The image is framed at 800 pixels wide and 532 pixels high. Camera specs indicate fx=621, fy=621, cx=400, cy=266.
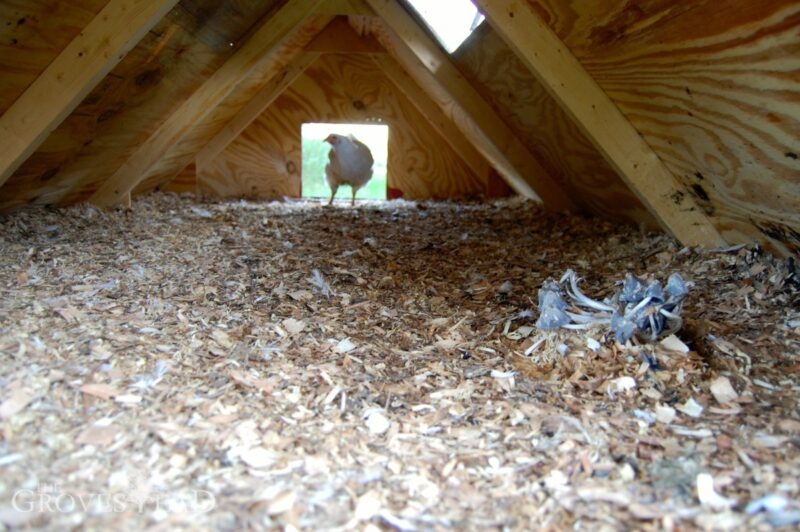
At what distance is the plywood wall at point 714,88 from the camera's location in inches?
72.9

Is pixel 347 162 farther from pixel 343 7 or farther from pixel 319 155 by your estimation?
pixel 319 155

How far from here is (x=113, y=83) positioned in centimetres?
321

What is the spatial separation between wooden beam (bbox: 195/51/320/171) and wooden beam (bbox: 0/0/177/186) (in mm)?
3141

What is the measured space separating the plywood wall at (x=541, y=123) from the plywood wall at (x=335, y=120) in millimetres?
2328

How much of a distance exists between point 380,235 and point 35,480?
3.11 m

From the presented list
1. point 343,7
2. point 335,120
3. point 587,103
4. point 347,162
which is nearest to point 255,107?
point 335,120

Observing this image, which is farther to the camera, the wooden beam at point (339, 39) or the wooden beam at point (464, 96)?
the wooden beam at point (339, 39)

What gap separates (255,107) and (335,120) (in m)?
0.90

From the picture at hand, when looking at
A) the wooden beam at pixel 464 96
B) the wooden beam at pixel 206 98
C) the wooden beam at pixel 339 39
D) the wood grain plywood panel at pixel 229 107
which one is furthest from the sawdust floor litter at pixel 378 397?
the wooden beam at pixel 339 39

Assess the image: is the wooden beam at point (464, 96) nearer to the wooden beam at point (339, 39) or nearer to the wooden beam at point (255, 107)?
the wooden beam at point (339, 39)

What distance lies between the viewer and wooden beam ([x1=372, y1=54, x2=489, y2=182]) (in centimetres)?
583

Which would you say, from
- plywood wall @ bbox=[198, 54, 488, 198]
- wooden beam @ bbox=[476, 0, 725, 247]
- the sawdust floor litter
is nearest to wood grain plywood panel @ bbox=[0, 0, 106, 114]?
the sawdust floor litter

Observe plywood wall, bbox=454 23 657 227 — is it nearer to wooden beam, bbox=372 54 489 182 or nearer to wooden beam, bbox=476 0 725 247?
wooden beam, bbox=476 0 725 247

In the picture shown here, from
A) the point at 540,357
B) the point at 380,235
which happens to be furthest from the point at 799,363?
the point at 380,235
